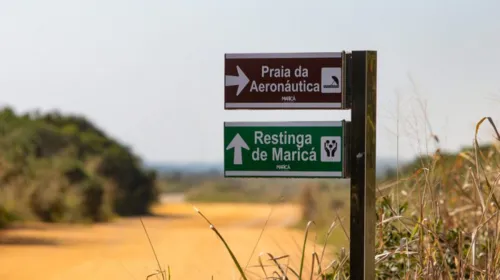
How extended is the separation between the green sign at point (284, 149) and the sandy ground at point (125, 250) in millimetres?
1737

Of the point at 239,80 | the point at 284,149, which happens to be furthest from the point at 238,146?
the point at 239,80

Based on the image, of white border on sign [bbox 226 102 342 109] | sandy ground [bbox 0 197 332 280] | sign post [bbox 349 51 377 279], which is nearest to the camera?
sign post [bbox 349 51 377 279]

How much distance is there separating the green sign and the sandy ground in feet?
5.70

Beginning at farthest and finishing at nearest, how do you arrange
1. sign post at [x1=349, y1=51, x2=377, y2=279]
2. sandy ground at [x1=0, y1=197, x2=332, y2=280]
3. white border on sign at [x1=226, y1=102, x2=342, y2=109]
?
sandy ground at [x1=0, y1=197, x2=332, y2=280] → white border on sign at [x1=226, y1=102, x2=342, y2=109] → sign post at [x1=349, y1=51, x2=377, y2=279]

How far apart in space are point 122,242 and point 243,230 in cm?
248

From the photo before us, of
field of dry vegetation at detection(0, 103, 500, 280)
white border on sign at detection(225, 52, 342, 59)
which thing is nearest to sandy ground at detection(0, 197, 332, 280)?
field of dry vegetation at detection(0, 103, 500, 280)

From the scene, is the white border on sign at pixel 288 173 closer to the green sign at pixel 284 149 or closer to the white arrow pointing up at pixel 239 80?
the green sign at pixel 284 149

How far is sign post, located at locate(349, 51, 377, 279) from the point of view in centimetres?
603

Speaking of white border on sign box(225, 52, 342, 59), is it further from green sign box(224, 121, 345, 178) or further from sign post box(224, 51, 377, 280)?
green sign box(224, 121, 345, 178)

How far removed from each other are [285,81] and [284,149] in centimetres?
36

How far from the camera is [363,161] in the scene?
19.9ft

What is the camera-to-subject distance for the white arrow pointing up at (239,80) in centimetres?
620

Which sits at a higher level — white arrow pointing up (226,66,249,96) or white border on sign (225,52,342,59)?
white border on sign (225,52,342,59)

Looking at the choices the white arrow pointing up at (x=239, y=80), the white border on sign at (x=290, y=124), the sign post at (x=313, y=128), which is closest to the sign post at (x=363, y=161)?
the sign post at (x=313, y=128)
